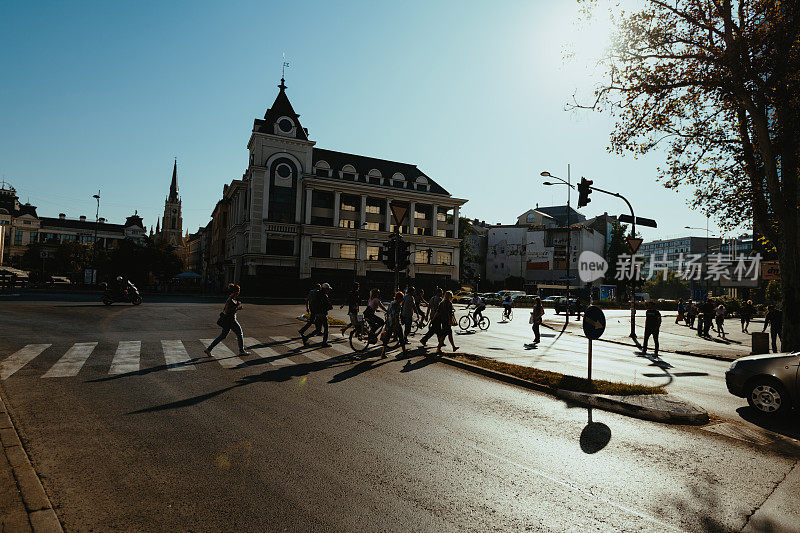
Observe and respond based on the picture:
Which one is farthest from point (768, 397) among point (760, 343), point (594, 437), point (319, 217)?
point (319, 217)

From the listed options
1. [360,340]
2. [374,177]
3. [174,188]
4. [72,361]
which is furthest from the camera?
[174,188]

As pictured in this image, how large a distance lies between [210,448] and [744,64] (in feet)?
48.4

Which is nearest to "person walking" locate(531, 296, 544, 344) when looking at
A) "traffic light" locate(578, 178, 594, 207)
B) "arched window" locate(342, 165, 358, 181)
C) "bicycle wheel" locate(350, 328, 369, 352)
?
"traffic light" locate(578, 178, 594, 207)

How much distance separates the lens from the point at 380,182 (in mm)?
58875

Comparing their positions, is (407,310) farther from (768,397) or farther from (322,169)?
(322,169)

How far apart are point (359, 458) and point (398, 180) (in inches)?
2234

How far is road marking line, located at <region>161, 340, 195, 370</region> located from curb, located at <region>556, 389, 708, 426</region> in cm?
791

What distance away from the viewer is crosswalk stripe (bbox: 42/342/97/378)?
828cm

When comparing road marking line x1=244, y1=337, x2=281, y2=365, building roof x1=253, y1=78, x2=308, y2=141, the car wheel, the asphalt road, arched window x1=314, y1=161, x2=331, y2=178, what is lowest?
road marking line x1=244, y1=337, x2=281, y2=365

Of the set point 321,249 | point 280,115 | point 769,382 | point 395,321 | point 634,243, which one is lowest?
point 769,382

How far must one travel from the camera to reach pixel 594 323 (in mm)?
8742

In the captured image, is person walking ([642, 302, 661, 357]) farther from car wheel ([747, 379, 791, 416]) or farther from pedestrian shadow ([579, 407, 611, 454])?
pedestrian shadow ([579, 407, 611, 454])

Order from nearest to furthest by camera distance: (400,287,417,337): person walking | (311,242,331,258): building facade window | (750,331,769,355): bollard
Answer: (400,287,417,337): person walking
(750,331,769,355): bollard
(311,242,331,258): building facade window

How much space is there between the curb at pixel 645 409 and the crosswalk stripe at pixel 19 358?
10.5 meters
